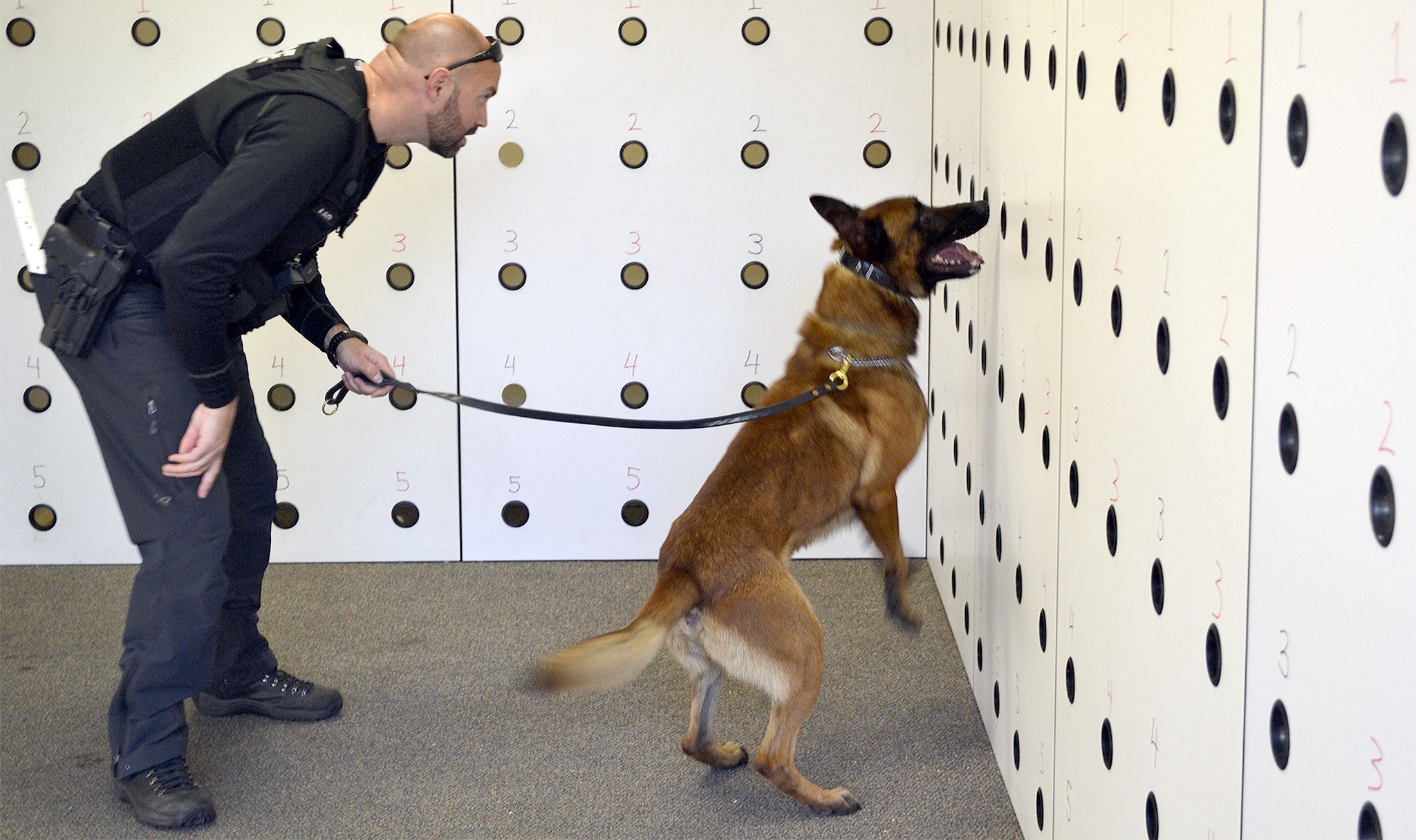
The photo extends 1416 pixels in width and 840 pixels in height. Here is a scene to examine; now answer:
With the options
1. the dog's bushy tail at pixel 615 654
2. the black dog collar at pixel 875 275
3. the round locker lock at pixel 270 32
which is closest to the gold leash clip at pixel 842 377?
the black dog collar at pixel 875 275

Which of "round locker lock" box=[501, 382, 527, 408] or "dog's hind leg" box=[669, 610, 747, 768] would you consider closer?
"dog's hind leg" box=[669, 610, 747, 768]

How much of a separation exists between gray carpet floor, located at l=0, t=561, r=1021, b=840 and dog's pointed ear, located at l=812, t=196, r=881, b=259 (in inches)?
39.2

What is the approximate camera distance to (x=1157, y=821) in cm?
145

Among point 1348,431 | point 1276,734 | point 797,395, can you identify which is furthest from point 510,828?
point 1348,431

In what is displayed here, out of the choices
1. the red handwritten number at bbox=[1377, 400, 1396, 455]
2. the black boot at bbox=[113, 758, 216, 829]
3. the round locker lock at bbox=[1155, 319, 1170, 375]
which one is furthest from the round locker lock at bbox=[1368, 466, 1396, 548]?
the black boot at bbox=[113, 758, 216, 829]

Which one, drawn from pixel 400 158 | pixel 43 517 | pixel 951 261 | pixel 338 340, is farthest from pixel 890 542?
pixel 43 517

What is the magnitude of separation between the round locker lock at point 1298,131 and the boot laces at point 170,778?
211 cm

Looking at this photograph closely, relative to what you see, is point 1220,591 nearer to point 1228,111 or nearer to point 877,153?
point 1228,111

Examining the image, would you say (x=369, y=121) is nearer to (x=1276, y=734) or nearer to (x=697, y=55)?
(x=697, y=55)

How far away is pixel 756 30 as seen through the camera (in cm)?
341

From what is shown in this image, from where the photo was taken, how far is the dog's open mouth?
2369mm

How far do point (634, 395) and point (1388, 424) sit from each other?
9.19ft

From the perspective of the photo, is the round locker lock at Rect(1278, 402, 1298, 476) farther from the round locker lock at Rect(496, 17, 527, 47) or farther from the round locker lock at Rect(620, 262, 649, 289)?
the round locker lock at Rect(496, 17, 527, 47)

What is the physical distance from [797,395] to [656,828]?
83cm
